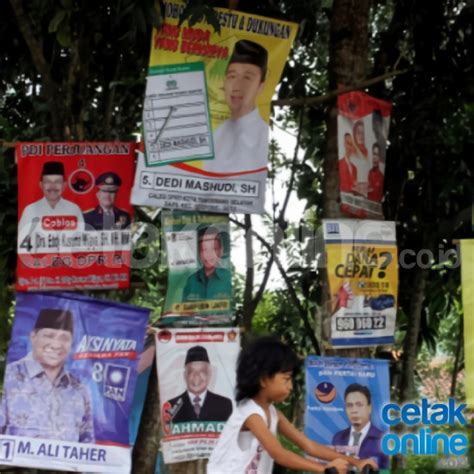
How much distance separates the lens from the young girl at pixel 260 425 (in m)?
4.05

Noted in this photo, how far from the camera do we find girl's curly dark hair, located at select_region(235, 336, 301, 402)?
4156 millimetres

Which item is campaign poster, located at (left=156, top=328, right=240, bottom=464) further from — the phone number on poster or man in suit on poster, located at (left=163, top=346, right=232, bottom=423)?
the phone number on poster

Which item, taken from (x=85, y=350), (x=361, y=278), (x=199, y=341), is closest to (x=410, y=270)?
(x=361, y=278)

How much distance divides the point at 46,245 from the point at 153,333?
719mm

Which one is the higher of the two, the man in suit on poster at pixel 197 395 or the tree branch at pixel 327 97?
the tree branch at pixel 327 97

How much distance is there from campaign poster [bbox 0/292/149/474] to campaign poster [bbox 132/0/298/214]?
665 millimetres

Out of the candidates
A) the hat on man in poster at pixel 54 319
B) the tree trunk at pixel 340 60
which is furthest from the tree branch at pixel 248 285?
the hat on man in poster at pixel 54 319

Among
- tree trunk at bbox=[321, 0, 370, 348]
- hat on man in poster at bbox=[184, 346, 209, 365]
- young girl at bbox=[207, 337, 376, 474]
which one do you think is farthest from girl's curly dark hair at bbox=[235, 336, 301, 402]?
tree trunk at bbox=[321, 0, 370, 348]

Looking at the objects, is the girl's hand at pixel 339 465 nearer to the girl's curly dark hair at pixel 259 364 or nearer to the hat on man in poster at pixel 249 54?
the girl's curly dark hair at pixel 259 364

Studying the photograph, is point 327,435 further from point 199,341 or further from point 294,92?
point 294,92

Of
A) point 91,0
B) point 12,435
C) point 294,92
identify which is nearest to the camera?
point 12,435

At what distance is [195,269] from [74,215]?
69 centimetres

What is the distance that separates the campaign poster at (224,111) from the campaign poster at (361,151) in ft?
1.57

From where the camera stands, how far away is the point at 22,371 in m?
5.49
